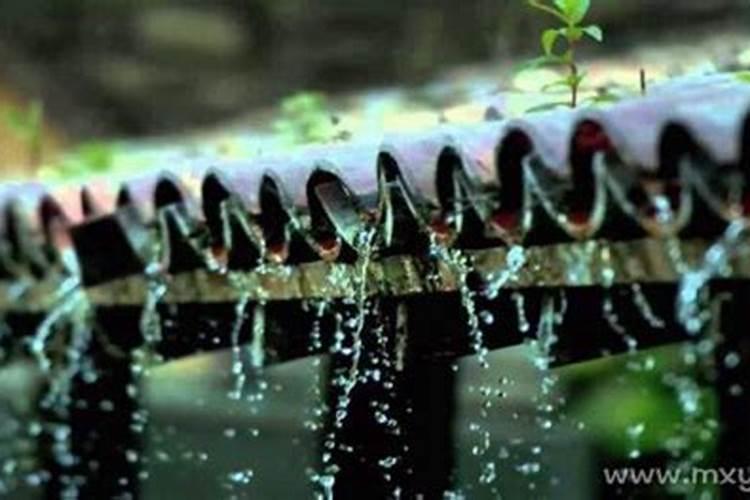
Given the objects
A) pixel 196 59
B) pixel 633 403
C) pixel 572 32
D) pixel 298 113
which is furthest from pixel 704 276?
pixel 196 59

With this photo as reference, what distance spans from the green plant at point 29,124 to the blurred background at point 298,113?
0.11ft

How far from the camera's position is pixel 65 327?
4.44 metres

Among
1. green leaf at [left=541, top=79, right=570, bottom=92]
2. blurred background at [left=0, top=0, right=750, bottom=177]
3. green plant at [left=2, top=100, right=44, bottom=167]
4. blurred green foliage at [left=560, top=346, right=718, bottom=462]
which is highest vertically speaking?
blurred background at [left=0, top=0, right=750, bottom=177]

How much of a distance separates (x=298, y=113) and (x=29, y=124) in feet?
8.80

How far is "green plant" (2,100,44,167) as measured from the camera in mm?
7851

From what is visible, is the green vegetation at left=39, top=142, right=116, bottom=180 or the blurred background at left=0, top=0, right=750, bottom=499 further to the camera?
the green vegetation at left=39, top=142, right=116, bottom=180

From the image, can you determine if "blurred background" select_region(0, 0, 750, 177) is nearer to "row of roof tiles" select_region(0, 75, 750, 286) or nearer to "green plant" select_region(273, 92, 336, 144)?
"green plant" select_region(273, 92, 336, 144)

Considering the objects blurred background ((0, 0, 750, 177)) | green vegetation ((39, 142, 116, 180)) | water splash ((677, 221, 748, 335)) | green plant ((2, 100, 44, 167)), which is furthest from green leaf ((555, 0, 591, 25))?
blurred background ((0, 0, 750, 177))

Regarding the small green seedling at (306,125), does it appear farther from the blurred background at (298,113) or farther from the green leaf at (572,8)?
the green leaf at (572,8)

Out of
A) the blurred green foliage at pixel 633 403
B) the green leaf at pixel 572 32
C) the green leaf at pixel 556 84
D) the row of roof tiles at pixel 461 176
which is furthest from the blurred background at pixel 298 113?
the green leaf at pixel 572 32

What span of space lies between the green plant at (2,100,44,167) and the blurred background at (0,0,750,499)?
3 centimetres

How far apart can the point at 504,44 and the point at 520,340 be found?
4.70 metres

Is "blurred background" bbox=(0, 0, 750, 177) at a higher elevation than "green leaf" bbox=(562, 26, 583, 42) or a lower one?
higher

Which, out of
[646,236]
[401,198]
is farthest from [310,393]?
[646,236]
